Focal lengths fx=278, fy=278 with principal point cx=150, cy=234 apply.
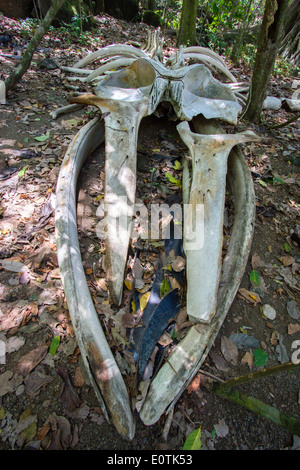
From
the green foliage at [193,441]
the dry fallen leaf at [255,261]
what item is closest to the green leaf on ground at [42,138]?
the dry fallen leaf at [255,261]

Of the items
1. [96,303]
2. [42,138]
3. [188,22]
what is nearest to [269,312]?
[96,303]

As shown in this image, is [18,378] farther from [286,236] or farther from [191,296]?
[286,236]

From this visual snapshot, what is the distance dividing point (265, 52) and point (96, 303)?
4213 millimetres

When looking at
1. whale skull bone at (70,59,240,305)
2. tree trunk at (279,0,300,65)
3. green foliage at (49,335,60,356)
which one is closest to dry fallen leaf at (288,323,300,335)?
whale skull bone at (70,59,240,305)

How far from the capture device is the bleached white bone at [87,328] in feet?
5.07

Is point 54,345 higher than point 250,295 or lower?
lower

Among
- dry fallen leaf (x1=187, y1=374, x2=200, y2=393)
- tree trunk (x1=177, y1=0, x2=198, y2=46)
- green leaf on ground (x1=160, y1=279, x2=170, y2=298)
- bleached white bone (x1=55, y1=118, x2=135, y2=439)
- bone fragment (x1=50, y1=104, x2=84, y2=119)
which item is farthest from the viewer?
tree trunk (x1=177, y1=0, x2=198, y2=46)

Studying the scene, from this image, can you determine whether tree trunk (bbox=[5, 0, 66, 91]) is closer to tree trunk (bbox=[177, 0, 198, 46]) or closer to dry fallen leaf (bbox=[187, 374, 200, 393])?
tree trunk (bbox=[177, 0, 198, 46])

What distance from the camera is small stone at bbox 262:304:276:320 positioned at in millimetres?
2307

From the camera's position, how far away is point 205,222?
2188 millimetres

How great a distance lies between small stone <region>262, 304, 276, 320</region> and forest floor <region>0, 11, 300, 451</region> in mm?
21

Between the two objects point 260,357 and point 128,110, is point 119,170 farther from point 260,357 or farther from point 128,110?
point 260,357

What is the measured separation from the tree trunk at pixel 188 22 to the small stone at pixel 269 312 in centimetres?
739
